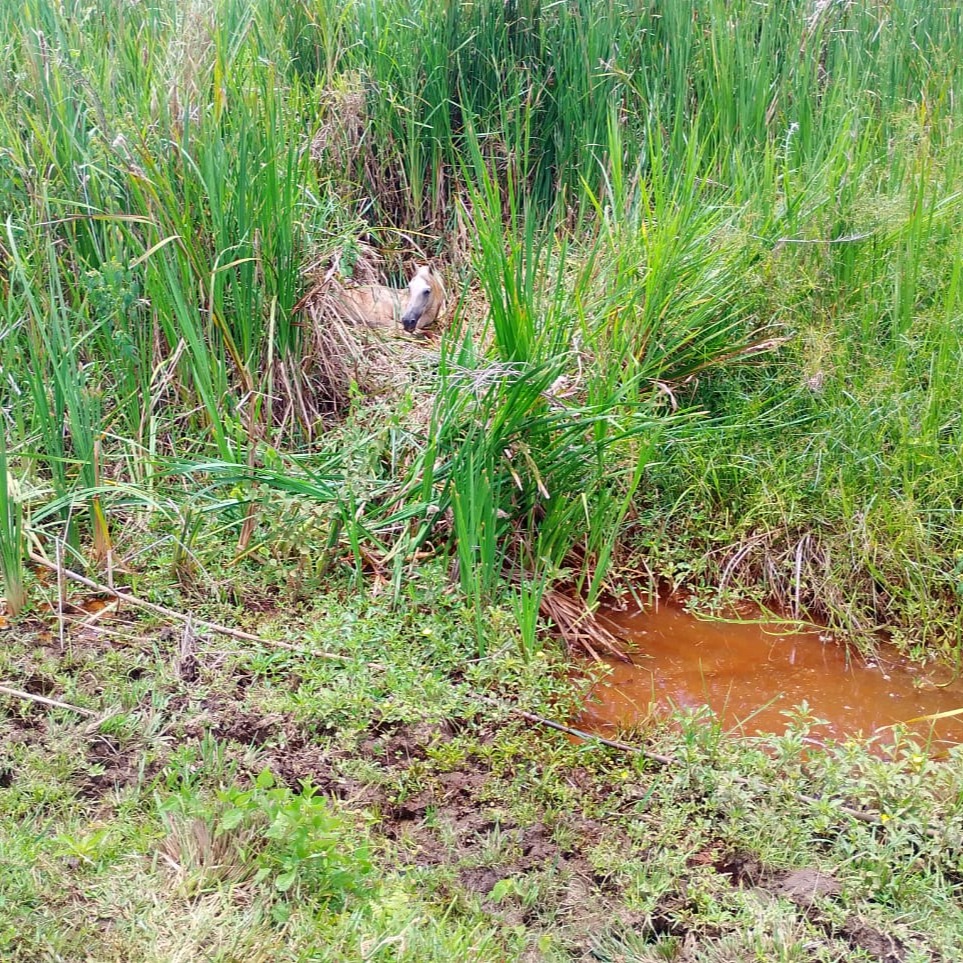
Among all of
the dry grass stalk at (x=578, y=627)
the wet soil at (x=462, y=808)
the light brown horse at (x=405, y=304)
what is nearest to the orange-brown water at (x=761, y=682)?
the dry grass stalk at (x=578, y=627)

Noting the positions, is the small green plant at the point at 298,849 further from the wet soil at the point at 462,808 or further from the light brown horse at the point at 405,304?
the light brown horse at the point at 405,304

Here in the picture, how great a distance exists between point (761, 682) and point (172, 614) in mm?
1661

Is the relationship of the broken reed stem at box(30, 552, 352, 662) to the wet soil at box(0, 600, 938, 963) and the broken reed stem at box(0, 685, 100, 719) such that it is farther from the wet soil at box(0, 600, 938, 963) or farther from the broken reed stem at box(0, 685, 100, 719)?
the broken reed stem at box(0, 685, 100, 719)

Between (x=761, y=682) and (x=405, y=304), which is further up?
(x=405, y=304)

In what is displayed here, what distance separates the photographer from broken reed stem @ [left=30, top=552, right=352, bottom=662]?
2.47m

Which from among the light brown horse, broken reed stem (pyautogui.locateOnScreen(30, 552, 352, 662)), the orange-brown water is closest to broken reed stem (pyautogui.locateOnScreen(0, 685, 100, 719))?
broken reed stem (pyautogui.locateOnScreen(30, 552, 352, 662))

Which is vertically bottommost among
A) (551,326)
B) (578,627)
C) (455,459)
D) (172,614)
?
(578,627)

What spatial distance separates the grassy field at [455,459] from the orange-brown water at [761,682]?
12 centimetres

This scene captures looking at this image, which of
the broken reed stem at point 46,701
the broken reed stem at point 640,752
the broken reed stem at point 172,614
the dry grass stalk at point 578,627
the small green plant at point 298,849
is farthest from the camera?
the dry grass stalk at point 578,627

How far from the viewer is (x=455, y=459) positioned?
2.66m

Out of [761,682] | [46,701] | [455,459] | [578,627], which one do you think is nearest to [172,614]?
[46,701]

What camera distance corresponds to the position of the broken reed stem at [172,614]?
2.47 meters

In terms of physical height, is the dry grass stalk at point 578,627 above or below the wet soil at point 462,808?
below

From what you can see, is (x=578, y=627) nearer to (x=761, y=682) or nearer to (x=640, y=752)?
(x=761, y=682)
